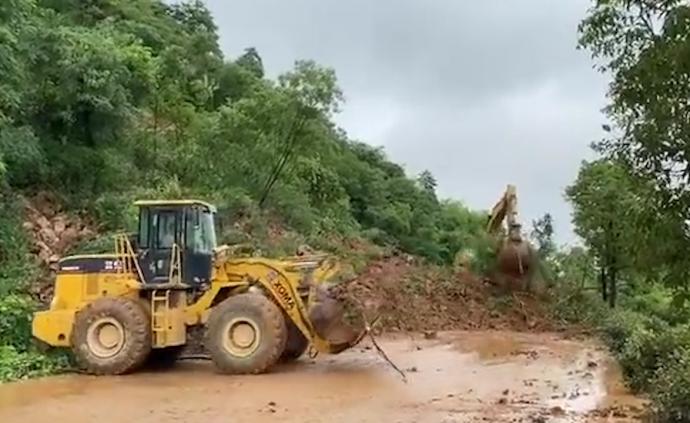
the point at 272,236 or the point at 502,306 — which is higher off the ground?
the point at 272,236

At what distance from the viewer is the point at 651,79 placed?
751 centimetres

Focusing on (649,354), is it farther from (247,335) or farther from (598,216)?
(598,216)

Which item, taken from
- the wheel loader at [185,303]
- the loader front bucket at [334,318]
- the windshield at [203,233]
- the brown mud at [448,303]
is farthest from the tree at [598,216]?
the windshield at [203,233]

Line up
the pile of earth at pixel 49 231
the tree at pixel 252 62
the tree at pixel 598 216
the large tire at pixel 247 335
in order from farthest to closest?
the tree at pixel 252 62, the tree at pixel 598 216, the pile of earth at pixel 49 231, the large tire at pixel 247 335

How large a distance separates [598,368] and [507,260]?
9.29m

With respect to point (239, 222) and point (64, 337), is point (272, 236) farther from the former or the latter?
point (64, 337)

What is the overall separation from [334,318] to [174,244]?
2779 millimetres

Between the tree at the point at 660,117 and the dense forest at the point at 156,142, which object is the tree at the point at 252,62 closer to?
the dense forest at the point at 156,142

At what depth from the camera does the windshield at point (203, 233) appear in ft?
52.9

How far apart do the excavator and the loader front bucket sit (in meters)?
10.2

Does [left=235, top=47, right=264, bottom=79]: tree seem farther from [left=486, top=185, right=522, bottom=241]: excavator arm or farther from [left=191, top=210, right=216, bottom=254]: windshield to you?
[left=191, top=210, right=216, bottom=254]: windshield

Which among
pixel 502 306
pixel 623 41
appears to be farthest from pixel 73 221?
pixel 623 41

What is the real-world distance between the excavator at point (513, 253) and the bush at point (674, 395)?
1512 centimetres

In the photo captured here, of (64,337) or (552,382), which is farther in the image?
(64,337)
